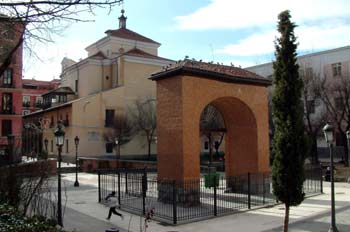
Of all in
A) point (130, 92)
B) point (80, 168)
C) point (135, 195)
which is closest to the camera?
point (135, 195)

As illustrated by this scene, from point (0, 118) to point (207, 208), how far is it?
3627cm

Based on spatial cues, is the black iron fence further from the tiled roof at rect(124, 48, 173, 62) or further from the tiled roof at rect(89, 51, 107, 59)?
the tiled roof at rect(89, 51, 107, 59)

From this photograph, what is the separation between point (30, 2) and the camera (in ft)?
22.7

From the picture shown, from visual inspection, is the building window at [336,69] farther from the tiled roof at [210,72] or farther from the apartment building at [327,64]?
the tiled roof at [210,72]

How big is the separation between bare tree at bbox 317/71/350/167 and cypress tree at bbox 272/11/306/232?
90.2 ft

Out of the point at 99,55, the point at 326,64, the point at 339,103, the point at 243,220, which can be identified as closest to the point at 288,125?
the point at 243,220

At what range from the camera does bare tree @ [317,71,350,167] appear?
36031 mm

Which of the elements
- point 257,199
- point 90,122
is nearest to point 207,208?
point 257,199

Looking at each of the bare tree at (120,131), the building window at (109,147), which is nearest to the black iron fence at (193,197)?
the bare tree at (120,131)

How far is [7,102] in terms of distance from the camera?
46188 mm

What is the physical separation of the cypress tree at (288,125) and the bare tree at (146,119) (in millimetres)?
37458

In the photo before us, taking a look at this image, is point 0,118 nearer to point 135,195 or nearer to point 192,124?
point 135,195

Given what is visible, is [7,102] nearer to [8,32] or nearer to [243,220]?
[243,220]

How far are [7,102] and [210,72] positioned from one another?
34628mm
